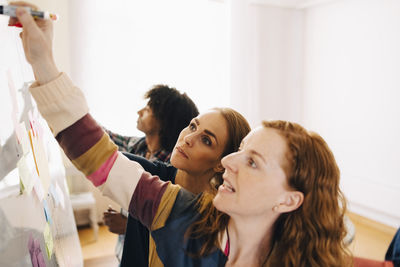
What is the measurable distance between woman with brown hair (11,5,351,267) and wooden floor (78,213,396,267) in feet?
6.88

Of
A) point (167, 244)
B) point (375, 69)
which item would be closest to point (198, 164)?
point (167, 244)

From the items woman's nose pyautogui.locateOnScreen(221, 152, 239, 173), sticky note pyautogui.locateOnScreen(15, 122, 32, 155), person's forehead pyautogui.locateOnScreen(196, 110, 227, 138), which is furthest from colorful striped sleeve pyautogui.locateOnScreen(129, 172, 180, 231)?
person's forehead pyautogui.locateOnScreen(196, 110, 227, 138)

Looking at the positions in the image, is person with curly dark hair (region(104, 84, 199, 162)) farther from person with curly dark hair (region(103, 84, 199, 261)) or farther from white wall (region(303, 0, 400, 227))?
white wall (region(303, 0, 400, 227))

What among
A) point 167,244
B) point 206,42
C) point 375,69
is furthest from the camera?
point 206,42

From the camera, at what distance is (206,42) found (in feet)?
13.3

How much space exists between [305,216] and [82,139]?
0.61m

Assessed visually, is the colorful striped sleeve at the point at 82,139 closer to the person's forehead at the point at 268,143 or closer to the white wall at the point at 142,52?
the person's forehead at the point at 268,143

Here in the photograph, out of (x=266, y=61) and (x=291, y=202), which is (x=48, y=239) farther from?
(x=266, y=61)

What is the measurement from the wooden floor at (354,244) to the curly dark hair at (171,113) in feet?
5.29

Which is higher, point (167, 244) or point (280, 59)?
point (280, 59)

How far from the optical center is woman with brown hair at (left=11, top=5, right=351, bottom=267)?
32.2 inches

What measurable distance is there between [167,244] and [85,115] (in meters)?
0.37

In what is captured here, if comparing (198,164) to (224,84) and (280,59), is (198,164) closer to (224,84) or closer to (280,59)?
(224,84)

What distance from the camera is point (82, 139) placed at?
727 mm
